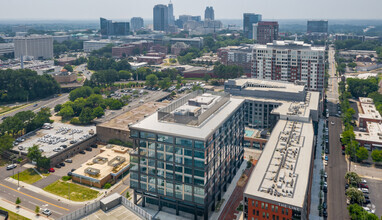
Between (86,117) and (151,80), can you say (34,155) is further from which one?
(151,80)

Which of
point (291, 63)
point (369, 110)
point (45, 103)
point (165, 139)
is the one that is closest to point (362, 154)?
point (369, 110)

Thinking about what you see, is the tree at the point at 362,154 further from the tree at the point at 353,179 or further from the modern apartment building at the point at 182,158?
the modern apartment building at the point at 182,158

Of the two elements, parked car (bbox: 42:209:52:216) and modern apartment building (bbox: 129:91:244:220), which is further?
parked car (bbox: 42:209:52:216)

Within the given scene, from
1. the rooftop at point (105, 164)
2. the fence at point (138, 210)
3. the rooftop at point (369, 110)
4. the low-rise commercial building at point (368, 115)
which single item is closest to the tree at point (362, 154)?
the low-rise commercial building at point (368, 115)

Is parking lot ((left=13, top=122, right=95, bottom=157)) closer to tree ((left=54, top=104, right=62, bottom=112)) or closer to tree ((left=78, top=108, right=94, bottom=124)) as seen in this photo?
tree ((left=78, top=108, right=94, bottom=124))

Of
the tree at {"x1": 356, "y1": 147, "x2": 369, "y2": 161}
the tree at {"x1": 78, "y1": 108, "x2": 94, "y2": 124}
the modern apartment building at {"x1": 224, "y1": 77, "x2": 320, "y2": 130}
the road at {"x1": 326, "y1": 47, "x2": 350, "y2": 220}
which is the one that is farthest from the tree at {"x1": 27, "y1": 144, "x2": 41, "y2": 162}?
the tree at {"x1": 356, "y1": 147, "x2": 369, "y2": 161}

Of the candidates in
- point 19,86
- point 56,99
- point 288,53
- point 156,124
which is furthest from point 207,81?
point 156,124
